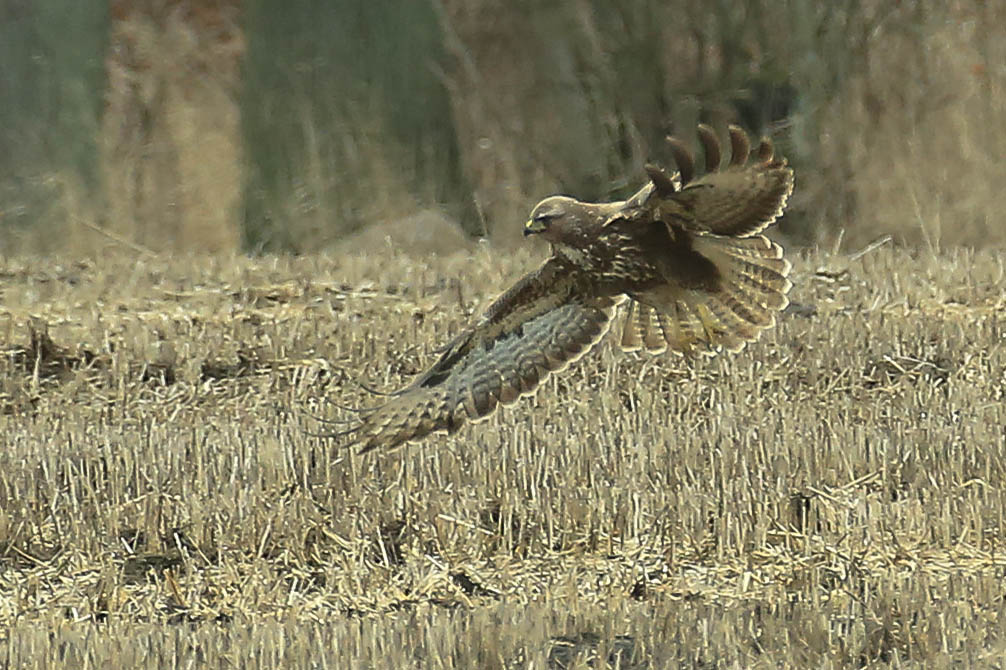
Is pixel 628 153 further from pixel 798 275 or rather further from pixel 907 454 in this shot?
pixel 907 454

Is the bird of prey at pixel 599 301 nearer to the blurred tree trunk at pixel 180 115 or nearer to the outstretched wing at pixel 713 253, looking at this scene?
the outstretched wing at pixel 713 253

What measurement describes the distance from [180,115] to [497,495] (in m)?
11.7

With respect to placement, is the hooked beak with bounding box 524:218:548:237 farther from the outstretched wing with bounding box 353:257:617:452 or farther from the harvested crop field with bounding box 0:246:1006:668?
the harvested crop field with bounding box 0:246:1006:668

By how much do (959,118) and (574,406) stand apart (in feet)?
28.5

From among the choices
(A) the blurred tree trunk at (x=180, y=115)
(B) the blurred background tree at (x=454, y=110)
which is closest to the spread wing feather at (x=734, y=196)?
(B) the blurred background tree at (x=454, y=110)

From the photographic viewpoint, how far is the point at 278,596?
→ 5895mm

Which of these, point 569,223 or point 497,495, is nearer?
point 569,223

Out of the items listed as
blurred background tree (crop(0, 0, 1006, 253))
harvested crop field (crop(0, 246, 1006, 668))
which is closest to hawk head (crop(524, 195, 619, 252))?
Result: harvested crop field (crop(0, 246, 1006, 668))

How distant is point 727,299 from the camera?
6.26m

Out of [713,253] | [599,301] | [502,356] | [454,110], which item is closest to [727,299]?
[713,253]

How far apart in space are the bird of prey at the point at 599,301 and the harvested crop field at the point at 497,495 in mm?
501

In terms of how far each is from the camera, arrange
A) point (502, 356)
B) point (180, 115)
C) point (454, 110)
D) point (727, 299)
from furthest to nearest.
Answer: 1. point (180, 115)
2. point (454, 110)
3. point (502, 356)
4. point (727, 299)

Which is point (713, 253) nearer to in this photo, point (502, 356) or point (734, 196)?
point (734, 196)

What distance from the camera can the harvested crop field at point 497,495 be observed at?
5.09 meters
